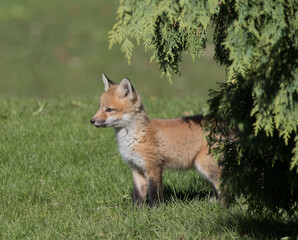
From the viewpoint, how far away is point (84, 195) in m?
7.20

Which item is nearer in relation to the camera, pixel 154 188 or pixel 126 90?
pixel 154 188

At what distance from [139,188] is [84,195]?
781 millimetres

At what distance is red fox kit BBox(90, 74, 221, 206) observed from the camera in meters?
7.09

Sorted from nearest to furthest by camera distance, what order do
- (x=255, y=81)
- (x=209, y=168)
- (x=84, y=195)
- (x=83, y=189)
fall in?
1. (x=255, y=81)
2. (x=209, y=168)
3. (x=84, y=195)
4. (x=83, y=189)

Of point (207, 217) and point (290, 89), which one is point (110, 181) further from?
point (290, 89)

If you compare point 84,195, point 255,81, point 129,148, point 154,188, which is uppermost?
point 255,81

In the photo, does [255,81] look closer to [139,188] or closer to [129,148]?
[129,148]

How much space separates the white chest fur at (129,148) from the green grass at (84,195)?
1.59 ft

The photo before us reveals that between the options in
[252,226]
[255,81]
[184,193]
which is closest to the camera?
[255,81]

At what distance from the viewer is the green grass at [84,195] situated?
19.3ft

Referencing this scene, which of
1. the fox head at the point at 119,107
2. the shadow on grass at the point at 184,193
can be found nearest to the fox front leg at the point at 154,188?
the shadow on grass at the point at 184,193

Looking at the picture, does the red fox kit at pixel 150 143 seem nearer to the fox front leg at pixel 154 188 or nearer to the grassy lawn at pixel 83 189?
the fox front leg at pixel 154 188

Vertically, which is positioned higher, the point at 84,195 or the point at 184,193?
the point at 84,195

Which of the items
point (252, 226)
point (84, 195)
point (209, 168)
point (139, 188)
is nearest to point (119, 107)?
point (139, 188)
